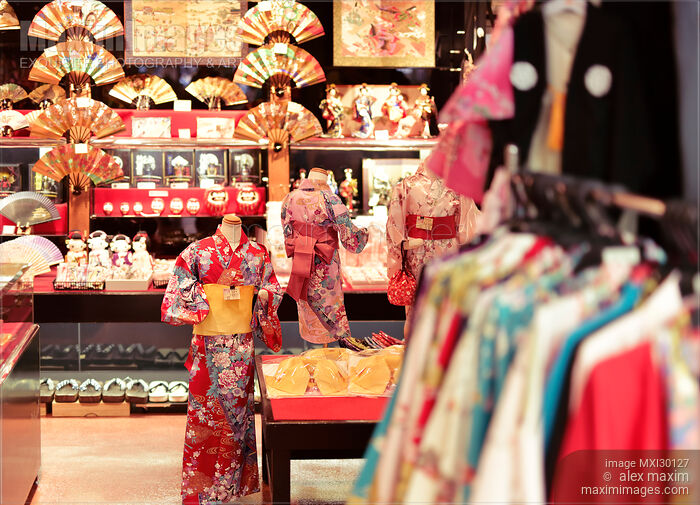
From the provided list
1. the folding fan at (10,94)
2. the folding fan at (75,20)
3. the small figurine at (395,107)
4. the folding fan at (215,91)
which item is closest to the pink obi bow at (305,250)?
the small figurine at (395,107)

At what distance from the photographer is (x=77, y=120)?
237 inches

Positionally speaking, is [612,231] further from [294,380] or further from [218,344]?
[218,344]

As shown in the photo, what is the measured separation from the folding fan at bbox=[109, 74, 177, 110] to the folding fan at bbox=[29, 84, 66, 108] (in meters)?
0.45

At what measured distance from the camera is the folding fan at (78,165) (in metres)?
6.09

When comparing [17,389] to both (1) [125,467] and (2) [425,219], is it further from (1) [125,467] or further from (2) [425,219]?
(2) [425,219]

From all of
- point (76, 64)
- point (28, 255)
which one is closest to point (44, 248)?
point (28, 255)

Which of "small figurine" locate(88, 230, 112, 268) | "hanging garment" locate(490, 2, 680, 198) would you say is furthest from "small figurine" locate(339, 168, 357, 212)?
"hanging garment" locate(490, 2, 680, 198)

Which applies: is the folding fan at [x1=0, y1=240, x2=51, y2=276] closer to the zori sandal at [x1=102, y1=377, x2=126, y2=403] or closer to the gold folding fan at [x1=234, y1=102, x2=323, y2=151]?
the zori sandal at [x1=102, y1=377, x2=126, y2=403]

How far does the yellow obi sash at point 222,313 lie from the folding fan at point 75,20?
318cm

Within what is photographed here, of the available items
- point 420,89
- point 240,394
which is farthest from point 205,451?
point 420,89

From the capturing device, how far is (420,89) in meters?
6.81

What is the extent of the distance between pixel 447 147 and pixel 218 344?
7.32 ft

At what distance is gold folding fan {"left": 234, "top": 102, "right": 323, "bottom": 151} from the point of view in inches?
244

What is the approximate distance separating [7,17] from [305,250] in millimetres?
3230
